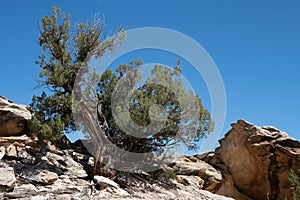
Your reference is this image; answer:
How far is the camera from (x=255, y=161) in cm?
2672

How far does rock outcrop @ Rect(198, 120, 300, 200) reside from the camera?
25.0 m

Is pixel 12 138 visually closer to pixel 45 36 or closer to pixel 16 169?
pixel 16 169

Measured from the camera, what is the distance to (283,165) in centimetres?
2506

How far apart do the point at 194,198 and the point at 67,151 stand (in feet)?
26.2

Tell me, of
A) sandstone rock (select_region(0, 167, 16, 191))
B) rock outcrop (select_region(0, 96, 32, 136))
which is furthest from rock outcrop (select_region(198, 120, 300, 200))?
sandstone rock (select_region(0, 167, 16, 191))

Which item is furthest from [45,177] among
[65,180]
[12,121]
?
[12,121]

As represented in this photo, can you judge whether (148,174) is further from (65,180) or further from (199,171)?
(65,180)

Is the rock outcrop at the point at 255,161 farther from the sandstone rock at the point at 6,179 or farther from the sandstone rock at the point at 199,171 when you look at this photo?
the sandstone rock at the point at 6,179

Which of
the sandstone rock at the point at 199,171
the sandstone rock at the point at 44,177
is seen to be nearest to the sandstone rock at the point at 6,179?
the sandstone rock at the point at 44,177

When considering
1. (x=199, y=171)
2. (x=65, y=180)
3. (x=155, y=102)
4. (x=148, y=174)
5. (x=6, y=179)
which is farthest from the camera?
(x=199, y=171)

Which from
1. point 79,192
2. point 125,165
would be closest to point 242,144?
point 125,165

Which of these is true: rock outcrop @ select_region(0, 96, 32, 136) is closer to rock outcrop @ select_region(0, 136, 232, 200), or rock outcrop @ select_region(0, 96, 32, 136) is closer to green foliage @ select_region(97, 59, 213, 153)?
rock outcrop @ select_region(0, 136, 232, 200)

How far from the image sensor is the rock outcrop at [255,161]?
25.0 m

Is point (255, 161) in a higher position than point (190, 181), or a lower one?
higher
